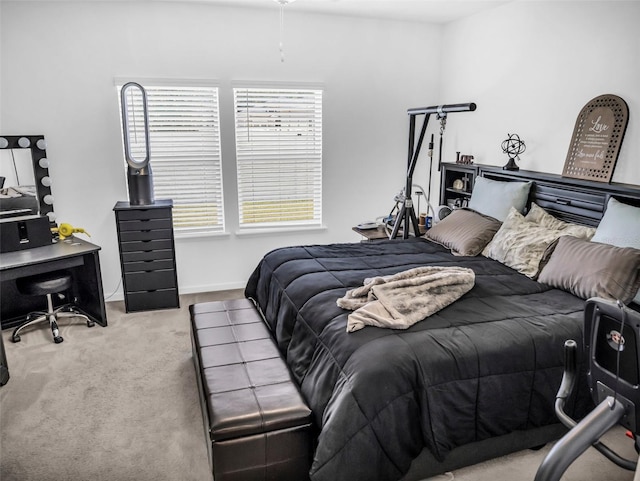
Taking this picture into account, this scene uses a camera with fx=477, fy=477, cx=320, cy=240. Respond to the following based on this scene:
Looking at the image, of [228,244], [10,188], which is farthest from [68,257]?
[228,244]

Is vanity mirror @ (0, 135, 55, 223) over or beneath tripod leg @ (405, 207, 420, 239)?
over

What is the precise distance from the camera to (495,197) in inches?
141

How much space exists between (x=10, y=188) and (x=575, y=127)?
4.18 m

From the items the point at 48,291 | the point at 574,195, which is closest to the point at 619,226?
the point at 574,195

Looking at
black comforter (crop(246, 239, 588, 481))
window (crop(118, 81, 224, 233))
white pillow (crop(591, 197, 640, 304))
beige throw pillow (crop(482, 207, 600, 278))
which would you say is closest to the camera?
black comforter (crop(246, 239, 588, 481))

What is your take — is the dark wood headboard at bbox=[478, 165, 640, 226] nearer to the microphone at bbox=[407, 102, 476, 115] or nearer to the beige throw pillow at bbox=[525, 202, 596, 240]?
the beige throw pillow at bbox=[525, 202, 596, 240]

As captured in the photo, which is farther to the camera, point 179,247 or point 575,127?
point 179,247

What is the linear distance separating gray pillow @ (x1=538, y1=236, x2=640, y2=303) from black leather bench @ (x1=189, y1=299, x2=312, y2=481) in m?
1.59

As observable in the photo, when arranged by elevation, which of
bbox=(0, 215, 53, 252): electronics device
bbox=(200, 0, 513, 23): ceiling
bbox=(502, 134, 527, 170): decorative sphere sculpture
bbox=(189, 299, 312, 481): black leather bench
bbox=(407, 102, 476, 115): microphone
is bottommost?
bbox=(189, 299, 312, 481): black leather bench

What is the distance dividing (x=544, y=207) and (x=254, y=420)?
8.31ft

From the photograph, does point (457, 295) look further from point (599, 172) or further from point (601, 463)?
point (599, 172)

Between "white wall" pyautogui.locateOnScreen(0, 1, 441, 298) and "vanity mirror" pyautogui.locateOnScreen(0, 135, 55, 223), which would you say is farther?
"white wall" pyautogui.locateOnScreen(0, 1, 441, 298)

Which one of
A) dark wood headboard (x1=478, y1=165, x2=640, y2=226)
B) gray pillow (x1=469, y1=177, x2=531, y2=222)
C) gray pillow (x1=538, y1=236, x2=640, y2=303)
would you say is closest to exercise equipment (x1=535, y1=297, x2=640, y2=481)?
gray pillow (x1=538, y1=236, x2=640, y2=303)

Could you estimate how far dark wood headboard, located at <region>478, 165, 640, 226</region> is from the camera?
9.24 ft
